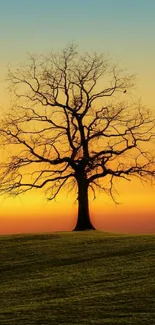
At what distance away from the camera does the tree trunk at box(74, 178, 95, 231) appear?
5169 centimetres

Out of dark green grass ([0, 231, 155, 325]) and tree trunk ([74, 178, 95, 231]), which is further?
tree trunk ([74, 178, 95, 231])

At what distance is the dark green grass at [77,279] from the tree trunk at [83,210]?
14.4 feet

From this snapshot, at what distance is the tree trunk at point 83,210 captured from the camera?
51688 millimetres

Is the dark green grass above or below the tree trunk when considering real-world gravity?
below

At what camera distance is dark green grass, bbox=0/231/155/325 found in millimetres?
25109

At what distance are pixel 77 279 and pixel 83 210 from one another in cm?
1995

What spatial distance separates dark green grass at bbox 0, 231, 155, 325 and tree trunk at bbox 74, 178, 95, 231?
438cm

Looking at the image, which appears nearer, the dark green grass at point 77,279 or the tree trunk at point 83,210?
the dark green grass at point 77,279

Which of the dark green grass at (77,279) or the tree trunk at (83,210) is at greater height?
the tree trunk at (83,210)

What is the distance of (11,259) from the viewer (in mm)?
39875

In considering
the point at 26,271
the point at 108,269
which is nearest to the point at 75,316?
the point at 108,269

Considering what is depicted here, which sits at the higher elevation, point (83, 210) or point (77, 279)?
point (83, 210)

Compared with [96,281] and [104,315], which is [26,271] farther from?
[104,315]

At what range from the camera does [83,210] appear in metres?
51.7
